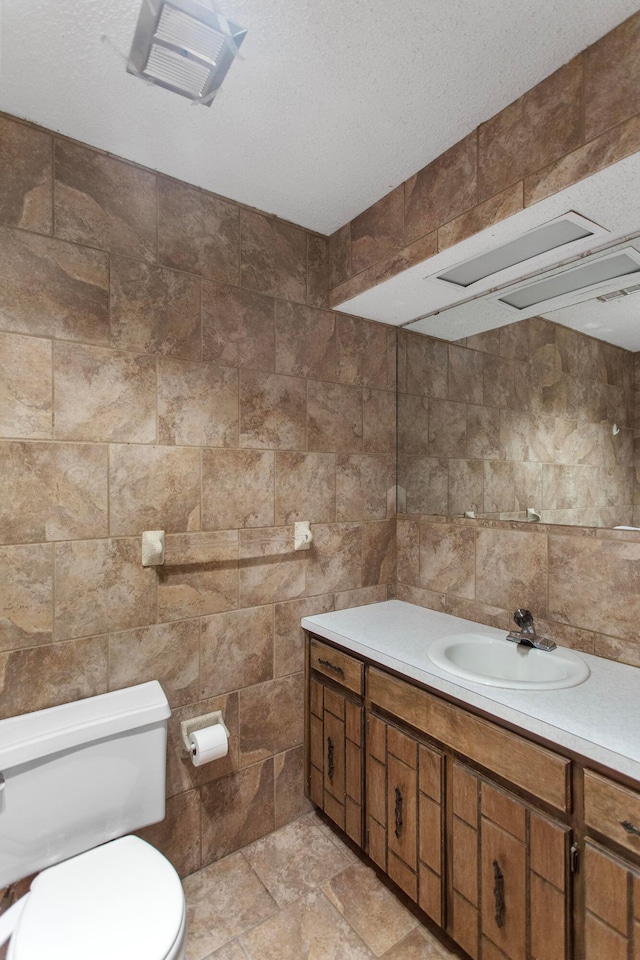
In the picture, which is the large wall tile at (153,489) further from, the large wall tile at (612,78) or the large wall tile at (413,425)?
the large wall tile at (612,78)

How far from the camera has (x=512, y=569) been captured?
72.5 inches

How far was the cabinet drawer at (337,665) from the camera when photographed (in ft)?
5.78

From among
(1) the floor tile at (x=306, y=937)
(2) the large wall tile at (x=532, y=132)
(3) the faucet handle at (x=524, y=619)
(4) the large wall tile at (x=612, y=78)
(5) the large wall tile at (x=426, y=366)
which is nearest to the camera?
(4) the large wall tile at (x=612, y=78)

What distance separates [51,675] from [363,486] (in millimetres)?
1421

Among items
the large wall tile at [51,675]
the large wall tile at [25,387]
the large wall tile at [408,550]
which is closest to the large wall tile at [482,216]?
the large wall tile at [408,550]

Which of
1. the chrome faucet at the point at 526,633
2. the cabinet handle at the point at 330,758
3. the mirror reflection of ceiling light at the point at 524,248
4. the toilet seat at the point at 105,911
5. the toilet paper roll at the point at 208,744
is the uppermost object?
the mirror reflection of ceiling light at the point at 524,248

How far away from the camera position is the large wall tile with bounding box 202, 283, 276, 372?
5.97ft

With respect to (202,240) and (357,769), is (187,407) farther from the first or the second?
(357,769)

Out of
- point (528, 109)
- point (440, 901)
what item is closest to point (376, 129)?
point (528, 109)

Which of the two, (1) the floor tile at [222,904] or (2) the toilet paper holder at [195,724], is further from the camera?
(2) the toilet paper holder at [195,724]

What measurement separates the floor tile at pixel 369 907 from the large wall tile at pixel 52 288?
82.0 inches

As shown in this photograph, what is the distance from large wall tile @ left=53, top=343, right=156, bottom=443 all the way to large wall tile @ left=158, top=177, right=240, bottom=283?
41 cm

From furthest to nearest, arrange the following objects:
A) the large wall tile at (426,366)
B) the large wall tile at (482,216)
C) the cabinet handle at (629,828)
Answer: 1. the large wall tile at (426,366)
2. the large wall tile at (482,216)
3. the cabinet handle at (629,828)

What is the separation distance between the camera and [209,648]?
71.2 inches
